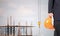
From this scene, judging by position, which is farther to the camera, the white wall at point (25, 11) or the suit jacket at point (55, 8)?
the white wall at point (25, 11)

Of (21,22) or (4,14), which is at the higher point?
(4,14)

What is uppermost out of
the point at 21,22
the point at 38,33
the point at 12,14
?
the point at 12,14

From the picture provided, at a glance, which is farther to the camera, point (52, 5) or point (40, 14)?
point (40, 14)

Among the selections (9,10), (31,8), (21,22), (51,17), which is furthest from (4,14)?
(51,17)

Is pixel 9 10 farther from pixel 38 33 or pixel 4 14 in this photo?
pixel 38 33

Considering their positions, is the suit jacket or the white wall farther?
the white wall

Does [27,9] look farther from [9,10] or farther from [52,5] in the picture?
[52,5]

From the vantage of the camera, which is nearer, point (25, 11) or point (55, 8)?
point (55, 8)

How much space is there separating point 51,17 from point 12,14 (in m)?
1.16

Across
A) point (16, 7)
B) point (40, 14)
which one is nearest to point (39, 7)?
point (40, 14)

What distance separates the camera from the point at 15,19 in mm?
A: 2488

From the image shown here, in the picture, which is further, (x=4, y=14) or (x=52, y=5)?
(x=4, y=14)

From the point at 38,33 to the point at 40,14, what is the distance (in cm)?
36

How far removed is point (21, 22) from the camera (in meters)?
2.50
